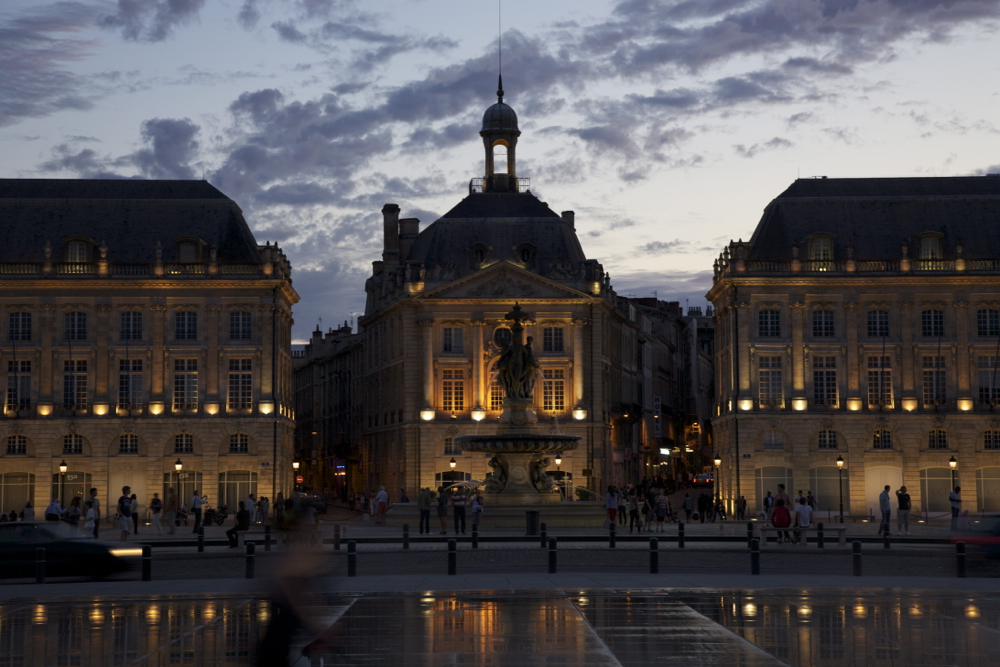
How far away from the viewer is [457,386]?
83.2 m

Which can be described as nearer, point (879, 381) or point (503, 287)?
point (879, 381)

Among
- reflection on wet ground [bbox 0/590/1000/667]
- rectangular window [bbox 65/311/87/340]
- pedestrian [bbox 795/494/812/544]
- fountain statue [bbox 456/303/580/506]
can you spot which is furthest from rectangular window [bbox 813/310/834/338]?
reflection on wet ground [bbox 0/590/1000/667]

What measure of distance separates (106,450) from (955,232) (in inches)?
1808

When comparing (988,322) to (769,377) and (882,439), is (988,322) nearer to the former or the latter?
(882,439)

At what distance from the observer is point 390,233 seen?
9806cm

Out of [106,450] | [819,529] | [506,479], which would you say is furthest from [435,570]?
[106,450]

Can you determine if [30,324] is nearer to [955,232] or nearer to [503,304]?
[503,304]

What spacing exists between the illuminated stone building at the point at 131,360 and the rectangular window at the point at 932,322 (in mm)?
33830

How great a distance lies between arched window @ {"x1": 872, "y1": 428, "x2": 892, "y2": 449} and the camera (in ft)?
254

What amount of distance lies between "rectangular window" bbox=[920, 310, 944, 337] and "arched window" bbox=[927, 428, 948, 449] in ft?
16.7

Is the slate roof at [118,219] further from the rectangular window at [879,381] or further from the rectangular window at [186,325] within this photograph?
the rectangular window at [879,381]

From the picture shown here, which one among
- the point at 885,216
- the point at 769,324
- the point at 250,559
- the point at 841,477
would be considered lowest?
the point at 250,559

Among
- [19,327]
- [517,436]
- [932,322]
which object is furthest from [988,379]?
[19,327]

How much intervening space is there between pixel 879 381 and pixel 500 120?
30.1 m
